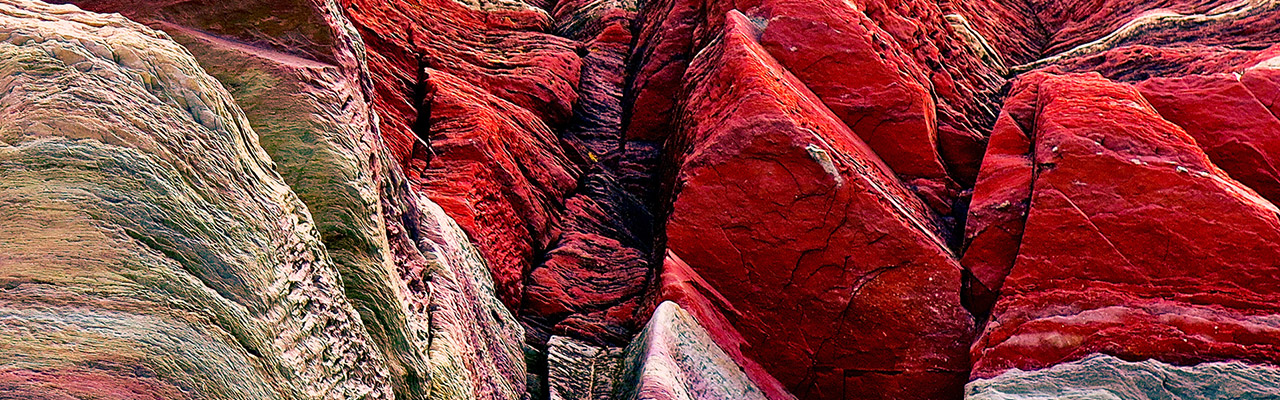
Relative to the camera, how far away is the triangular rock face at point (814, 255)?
9172mm

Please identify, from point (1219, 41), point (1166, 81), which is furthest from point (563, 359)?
point (1219, 41)

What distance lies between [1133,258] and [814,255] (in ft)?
10.7

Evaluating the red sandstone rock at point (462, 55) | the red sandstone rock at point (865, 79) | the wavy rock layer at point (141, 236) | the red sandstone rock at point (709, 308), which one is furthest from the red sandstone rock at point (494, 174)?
the wavy rock layer at point (141, 236)

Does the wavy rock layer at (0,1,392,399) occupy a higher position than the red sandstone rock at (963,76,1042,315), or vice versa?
the wavy rock layer at (0,1,392,399)

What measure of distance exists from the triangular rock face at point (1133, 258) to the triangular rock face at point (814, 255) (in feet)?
2.43

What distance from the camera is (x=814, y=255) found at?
9.45 meters

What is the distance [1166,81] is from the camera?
1046 cm

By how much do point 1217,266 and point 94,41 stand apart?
984cm

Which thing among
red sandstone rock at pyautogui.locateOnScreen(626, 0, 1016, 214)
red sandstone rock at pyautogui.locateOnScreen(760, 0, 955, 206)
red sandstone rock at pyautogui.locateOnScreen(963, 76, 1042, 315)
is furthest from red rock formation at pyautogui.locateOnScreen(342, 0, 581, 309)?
red sandstone rock at pyautogui.locateOnScreen(963, 76, 1042, 315)

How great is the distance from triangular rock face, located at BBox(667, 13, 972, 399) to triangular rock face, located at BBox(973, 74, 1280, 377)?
74 centimetres

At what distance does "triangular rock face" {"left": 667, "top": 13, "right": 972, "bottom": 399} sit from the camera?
917 centimetres

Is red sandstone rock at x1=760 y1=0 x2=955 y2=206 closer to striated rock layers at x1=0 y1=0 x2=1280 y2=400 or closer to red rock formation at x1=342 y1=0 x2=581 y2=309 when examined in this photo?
striated rock layers at x1=0 y1=0 x2=1280 y2=400

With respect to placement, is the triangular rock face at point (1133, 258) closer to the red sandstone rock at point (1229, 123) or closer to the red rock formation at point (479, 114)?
the red sandstone rock at point (1229, 123)

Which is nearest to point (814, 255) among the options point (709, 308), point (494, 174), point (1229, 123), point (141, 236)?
point (709, 308)
